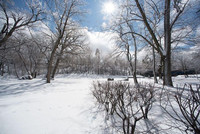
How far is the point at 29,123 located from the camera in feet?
6.58

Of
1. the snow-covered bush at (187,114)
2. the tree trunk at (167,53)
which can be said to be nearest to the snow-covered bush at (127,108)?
the snow-covered bush at (187,114)

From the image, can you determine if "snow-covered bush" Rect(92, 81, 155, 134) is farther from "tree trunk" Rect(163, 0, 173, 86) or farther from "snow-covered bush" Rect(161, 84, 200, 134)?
"tree trunk" Rect(163, 0, 173, 86)

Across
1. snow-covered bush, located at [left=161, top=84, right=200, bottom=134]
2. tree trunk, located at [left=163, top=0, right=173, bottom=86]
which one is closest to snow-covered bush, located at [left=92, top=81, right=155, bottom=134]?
snow-covered bush, located at [left=161, top=84, right=200, bottom=134]

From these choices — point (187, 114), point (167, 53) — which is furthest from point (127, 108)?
point (167, 53)

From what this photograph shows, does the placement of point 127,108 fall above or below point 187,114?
below

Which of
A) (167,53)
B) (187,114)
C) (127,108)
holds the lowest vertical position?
(127,108)

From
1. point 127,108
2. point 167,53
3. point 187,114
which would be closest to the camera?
point 187,114

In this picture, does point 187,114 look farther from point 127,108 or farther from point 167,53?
point 167,53

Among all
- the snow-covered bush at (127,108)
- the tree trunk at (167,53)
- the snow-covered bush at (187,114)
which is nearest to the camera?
the snow-covered bush at (187,114)

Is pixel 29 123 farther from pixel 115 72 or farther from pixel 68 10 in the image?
pixel 115 72

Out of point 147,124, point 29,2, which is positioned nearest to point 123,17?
point 147,124

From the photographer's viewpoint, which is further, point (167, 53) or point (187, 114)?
point (167, 53)

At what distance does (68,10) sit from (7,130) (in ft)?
38.7

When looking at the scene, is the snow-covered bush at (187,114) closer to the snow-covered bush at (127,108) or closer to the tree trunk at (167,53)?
the snow-covered bush at (127,108)
